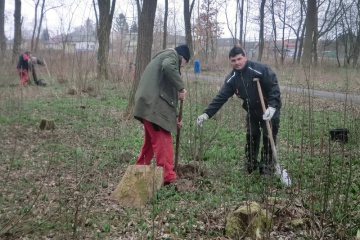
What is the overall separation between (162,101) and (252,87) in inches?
47.8

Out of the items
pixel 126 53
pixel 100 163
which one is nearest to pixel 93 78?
pixel 126 53

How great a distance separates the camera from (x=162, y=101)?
186 inches

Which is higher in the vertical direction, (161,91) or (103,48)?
(103,48)

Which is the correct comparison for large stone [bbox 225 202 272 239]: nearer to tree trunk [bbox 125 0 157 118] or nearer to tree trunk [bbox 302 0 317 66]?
tree trunk [bbox 125 0 157 118]

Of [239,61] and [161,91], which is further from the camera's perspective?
[239,61]

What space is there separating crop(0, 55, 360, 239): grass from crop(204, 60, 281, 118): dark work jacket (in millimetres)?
441

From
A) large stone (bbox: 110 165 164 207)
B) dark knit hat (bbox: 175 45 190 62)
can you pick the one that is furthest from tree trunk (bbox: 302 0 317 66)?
large stone (bbox: 110 165 164 207)

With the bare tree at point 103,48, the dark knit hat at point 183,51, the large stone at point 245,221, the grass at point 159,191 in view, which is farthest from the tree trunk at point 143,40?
the large stone at point 245,221

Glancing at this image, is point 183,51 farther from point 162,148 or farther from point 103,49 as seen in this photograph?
point 103,49

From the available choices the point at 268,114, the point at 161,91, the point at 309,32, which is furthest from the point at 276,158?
the point at 309,32

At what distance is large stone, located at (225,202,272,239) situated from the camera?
11.2 feet

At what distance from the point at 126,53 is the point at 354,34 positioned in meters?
30.2

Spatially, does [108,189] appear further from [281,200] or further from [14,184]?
[281,200]

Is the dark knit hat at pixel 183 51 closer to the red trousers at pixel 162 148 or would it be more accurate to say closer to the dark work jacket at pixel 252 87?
the dark work jacket at pixel 252 87
